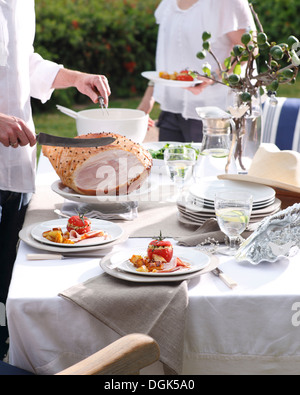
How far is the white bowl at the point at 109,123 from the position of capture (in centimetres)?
236

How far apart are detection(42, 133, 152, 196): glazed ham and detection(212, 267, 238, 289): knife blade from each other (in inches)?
22.5

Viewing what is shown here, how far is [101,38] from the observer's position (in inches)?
340

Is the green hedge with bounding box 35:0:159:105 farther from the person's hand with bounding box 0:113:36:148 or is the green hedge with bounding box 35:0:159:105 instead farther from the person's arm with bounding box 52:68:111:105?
the person's hand with bounding box 0:113:36:148

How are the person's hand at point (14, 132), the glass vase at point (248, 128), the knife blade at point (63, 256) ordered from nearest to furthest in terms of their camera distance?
the knife blade at point (63, 256) → the person's hand at point (14, 132) → the glass vase at point (248, 128)

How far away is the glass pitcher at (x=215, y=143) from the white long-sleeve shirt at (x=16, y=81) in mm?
641

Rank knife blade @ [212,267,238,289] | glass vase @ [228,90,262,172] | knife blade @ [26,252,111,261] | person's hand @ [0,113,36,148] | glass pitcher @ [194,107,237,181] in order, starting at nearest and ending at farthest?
knife blade @ [212,267,238,289] → knife blade @ [26,252,111,261] → person's hand @ [0,113,36,148] → glass pitcher @ [194,107,237,181] → glass vase @ [228,90,262,172]

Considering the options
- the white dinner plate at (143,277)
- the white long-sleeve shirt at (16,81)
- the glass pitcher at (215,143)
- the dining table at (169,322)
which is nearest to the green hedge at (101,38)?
the white long-sleeve shirt at (16,81)

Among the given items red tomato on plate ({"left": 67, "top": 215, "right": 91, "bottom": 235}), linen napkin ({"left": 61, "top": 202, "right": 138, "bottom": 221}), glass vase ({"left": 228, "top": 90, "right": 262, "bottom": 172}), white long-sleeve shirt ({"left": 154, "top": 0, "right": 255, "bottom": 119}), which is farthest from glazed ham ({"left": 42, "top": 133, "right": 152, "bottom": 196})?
white long-sleeve shirt ({"left": 154, "top": 0, "right": 255, "bottom": 119})

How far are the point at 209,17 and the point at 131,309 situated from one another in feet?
7.65

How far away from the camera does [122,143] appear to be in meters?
2.13

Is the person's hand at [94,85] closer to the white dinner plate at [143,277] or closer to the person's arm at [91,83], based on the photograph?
the person's arm at [91,83]

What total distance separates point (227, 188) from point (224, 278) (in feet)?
2.02

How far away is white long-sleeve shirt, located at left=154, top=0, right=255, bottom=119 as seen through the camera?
3.35 metres

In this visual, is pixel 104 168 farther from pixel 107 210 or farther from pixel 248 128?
pixel 248 128
